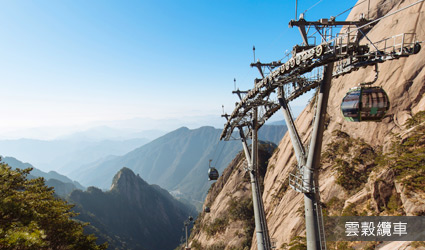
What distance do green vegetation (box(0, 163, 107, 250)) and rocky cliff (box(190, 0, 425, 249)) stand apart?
53.9 ft

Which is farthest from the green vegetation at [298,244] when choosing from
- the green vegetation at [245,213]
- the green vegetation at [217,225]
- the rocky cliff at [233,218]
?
the green vegetation at [217,225]

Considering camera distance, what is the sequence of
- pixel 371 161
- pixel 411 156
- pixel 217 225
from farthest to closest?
pixel 217 225
pixel 371 161
pixel 411 156

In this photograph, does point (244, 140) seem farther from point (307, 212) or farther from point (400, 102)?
point (400, 102)

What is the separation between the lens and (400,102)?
21531 mm

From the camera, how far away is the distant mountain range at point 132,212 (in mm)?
156750

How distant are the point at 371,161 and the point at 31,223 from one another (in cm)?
2607

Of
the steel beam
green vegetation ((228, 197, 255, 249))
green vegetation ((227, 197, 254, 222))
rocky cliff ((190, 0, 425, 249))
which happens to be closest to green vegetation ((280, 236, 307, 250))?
rocky cliff ((190, 0, 425, 249))

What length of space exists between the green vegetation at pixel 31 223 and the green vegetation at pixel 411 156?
20.6 meters

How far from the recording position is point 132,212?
564 ft

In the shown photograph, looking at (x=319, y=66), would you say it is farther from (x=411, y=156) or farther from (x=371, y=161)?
(x=371, y=161)

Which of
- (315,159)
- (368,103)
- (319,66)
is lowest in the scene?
(315,159)

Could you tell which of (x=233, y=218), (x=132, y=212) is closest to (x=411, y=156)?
(x=233, y=218)

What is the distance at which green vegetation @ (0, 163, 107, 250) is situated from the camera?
25.5 ft

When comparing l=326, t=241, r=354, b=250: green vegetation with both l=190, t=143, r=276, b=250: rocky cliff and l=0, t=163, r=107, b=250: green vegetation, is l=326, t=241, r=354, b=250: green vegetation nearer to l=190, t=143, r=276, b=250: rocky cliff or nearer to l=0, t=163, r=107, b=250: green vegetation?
l=0, t=163, r=107, b=250: green vegetation
